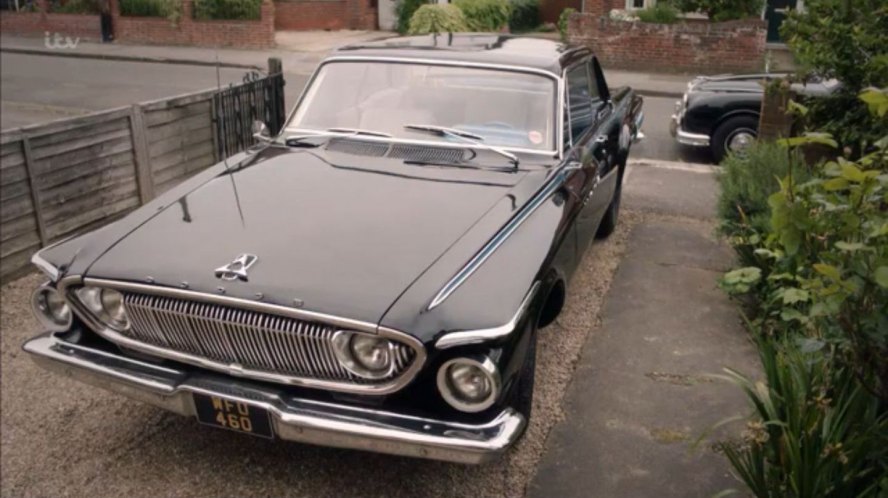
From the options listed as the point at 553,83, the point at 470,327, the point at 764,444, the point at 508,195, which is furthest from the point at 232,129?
the point at 764,444

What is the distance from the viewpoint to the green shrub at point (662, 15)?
17.6m

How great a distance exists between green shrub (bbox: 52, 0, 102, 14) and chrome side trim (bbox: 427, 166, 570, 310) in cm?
2169

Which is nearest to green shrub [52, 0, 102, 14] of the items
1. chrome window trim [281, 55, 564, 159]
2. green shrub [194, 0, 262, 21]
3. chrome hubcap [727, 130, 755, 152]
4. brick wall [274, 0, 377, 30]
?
green shrub [194, 0, 262, 21]

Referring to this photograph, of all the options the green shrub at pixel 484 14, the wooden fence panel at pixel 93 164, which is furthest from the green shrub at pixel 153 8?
the wooden fence panel at pixel 93 164

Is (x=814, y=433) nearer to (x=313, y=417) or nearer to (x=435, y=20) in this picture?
(x=313, y=417)

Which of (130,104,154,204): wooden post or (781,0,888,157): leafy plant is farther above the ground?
(781,0,888,157): leafy plant

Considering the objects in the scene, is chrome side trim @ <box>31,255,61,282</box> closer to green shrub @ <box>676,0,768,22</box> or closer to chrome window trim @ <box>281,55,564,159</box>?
chrome window trim @ <box>281,55,564,159</box>

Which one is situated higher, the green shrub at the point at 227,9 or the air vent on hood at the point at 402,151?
the green shrub at the point at 227,9

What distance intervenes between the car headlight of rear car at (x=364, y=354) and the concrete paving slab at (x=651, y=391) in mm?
951

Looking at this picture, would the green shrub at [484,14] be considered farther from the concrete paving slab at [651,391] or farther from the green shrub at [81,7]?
the concrete paving slab at [651,391]

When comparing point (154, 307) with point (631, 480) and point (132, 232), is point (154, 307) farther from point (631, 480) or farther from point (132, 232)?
point (631, 480)

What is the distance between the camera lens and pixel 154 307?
10.8 feet

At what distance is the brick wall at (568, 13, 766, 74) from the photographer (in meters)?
16.6

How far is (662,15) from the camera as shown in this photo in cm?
1756
